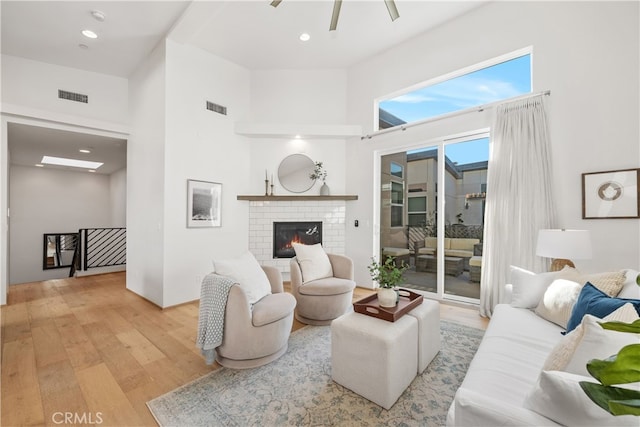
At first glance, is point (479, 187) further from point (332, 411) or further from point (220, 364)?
point (220, 364)

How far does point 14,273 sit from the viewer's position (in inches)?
279

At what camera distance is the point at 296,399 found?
1815 millimetres

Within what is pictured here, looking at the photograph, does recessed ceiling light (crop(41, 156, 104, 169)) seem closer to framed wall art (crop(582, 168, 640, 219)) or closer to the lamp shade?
the lamp shade

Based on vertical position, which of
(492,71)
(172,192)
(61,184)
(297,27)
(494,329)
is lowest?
(494,329)

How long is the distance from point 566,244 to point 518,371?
1.65 metres

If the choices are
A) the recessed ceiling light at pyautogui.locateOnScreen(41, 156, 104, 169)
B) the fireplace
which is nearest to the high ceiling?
the recessed ceiling light at pyautogui.locateOnScreen(41, 156, 104, 169)

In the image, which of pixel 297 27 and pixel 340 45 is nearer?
pixel 297 27

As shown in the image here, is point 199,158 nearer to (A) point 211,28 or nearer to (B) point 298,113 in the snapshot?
(A) point 211,28

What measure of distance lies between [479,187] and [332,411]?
11.0 ft

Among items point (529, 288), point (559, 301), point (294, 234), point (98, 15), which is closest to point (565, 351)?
point (559, 301)

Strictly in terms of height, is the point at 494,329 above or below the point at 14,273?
above

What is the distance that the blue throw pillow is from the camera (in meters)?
1.52

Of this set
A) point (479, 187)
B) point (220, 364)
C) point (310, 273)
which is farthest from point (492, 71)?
point (220, 364)

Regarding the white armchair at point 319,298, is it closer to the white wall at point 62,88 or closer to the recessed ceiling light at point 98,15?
the recessed ceiling light at point 98,15
